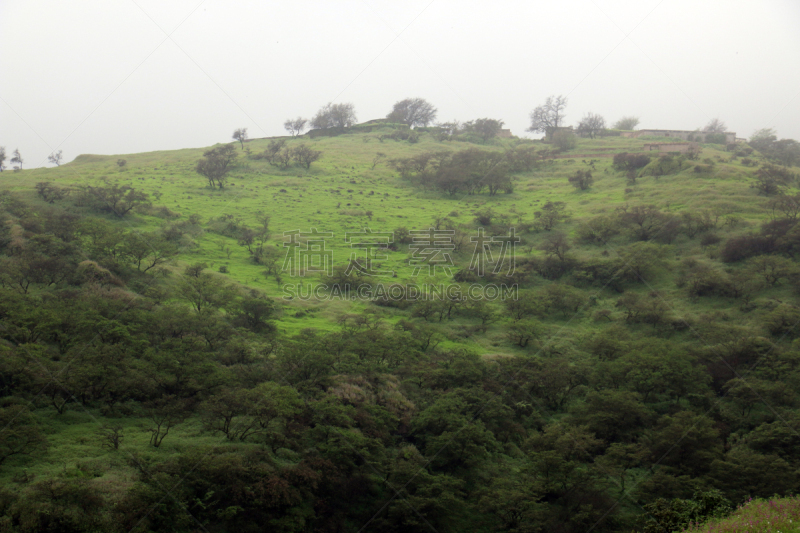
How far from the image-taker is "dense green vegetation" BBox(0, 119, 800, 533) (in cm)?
1458

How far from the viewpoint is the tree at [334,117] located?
107 m

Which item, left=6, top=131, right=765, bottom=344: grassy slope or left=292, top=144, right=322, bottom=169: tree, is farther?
left=292, top=144, right=322, bottom=169: tree

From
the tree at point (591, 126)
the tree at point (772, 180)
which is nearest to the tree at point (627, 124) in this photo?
the tree at point (591, 126)

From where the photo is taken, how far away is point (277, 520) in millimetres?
14102

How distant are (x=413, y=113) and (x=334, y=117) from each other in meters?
21.8

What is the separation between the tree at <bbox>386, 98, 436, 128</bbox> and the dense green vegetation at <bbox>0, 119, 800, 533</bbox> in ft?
263

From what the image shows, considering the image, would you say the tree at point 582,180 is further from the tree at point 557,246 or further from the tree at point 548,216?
the tree at point 557,246

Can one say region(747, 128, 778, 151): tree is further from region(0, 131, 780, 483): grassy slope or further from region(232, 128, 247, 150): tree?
region(232, 128, 247, 150): tree

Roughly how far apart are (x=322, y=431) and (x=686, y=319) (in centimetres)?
2445

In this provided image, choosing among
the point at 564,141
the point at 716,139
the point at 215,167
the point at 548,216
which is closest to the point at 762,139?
the point at 716,139

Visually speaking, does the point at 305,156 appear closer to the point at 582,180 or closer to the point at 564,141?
the point at 582,180

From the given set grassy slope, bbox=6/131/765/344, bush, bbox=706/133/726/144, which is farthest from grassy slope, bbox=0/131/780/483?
bush, bbox=706/133/726/144

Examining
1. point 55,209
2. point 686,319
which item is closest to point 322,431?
point 686,319

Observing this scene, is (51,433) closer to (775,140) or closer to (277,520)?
(277,520)
